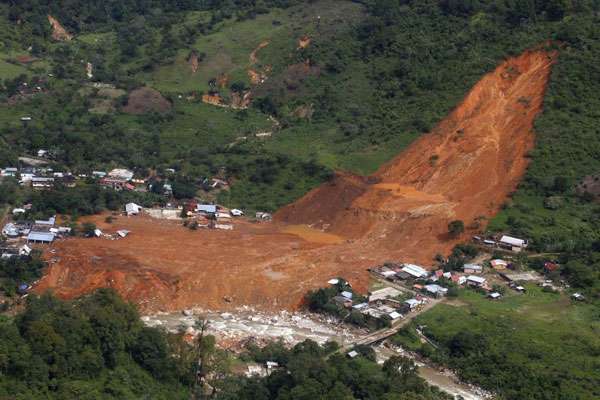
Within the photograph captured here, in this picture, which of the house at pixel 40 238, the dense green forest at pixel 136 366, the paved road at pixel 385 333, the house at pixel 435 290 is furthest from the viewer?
the house at pixel 40 238

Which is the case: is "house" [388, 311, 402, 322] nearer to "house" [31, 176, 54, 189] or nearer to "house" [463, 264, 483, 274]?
"house" [463, 264, 483, 274]


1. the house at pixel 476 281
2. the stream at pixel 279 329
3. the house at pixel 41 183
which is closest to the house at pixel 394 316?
the stream at pixel 279 329

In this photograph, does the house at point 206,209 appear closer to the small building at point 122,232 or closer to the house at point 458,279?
the small building at point 122,232

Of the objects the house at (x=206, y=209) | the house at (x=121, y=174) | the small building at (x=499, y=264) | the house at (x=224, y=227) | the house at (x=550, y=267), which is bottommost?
the house at (x=224, y=227)

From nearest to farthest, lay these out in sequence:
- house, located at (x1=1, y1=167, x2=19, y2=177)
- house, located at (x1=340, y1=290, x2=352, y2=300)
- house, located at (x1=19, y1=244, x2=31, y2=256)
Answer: house, located at (x1=340, y1=290, x2=352, y2=300) → house, located at (x1=19, y1=244, x2=31, y2=256) → house, located at (x1=1, y1=167, x2=19, y2=177)

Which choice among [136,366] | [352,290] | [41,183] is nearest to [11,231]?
[41,183]

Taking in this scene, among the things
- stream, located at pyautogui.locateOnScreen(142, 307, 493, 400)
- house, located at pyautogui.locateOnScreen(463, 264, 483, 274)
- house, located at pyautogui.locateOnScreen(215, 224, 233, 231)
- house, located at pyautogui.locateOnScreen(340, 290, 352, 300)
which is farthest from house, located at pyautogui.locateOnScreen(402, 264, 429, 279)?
house, located at pyautogui.locateOnScreen(215, 224, 233, 231)

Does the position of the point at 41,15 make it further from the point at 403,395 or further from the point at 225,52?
the point at 403,395
